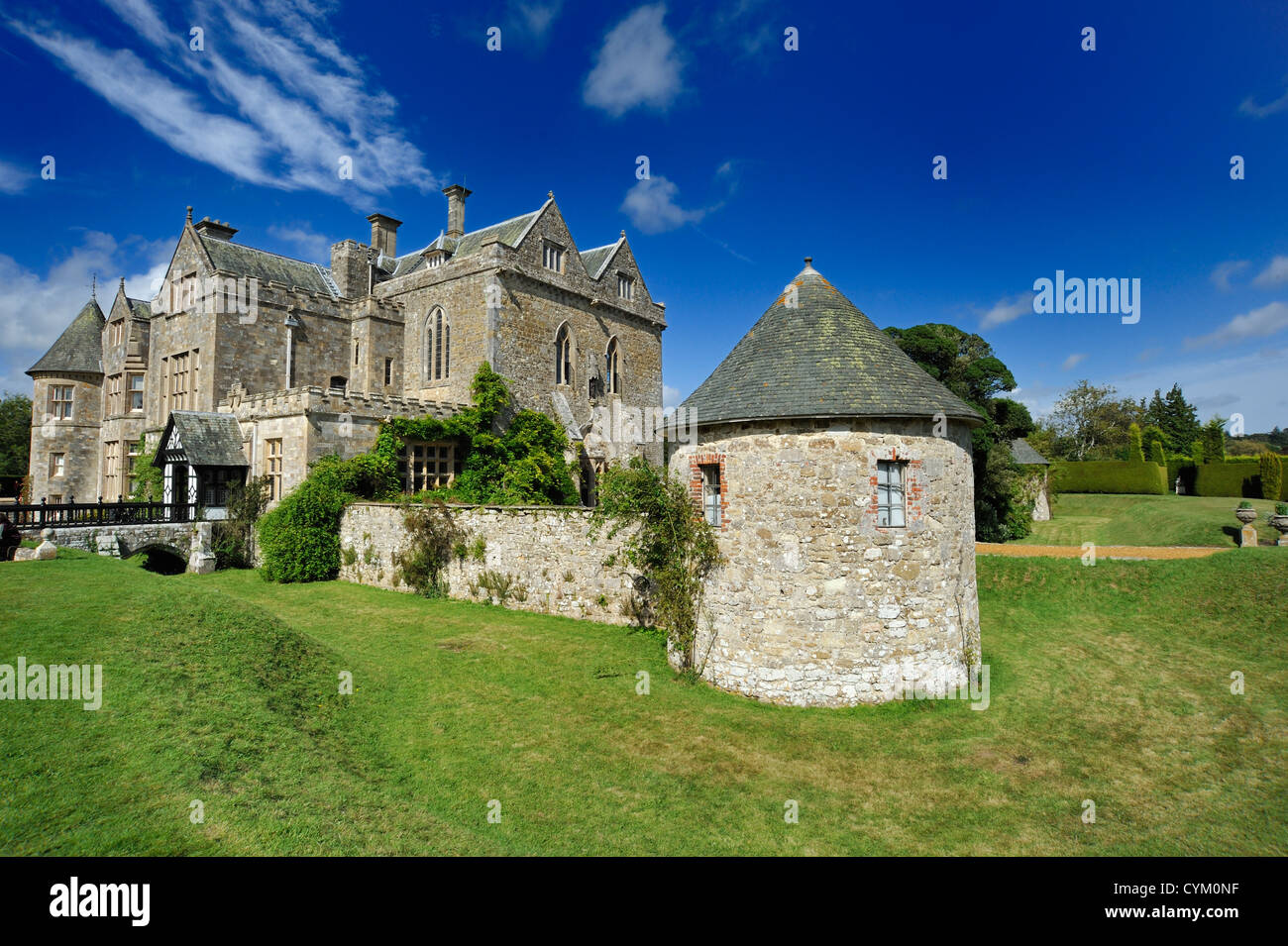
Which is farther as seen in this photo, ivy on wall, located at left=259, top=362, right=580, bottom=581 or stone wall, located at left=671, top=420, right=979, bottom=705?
ivy on wall, located at left=259, top=362, right=580, bottom=581

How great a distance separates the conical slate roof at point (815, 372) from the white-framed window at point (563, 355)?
19138 mm

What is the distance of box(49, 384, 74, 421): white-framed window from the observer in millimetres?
33438

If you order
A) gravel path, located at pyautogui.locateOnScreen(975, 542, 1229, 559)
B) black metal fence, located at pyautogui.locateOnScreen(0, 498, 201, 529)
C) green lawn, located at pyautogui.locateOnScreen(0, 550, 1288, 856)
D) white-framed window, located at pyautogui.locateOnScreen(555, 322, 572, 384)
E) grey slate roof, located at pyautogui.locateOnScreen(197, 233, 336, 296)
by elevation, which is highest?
grey slate roof, located at pyautogui.locateOnScreen(197, 233, 336, 296)

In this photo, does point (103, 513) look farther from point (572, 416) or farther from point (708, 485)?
point (708, 485)

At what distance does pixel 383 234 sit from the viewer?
3488 cm

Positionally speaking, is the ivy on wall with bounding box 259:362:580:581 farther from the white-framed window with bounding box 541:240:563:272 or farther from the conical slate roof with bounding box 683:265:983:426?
the conical slate roof with bounding box 683:265:983:426

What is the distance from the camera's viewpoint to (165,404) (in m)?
29.2

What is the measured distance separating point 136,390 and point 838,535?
121 feet

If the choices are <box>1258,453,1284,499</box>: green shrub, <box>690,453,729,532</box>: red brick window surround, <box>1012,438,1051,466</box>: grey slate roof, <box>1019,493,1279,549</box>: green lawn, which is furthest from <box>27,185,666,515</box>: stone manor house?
<box>1258,453,1284,499</box>: green shrub

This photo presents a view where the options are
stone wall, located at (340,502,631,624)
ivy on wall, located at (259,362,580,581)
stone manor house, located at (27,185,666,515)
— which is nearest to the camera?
stone wall, located at (340,502,631,624)

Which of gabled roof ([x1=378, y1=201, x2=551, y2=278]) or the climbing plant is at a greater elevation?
gabled roof ([x1=378, y1=201, x2=551, y2=278])

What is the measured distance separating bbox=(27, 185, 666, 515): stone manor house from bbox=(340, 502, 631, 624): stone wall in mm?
6625

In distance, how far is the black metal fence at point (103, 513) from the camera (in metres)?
19.3
